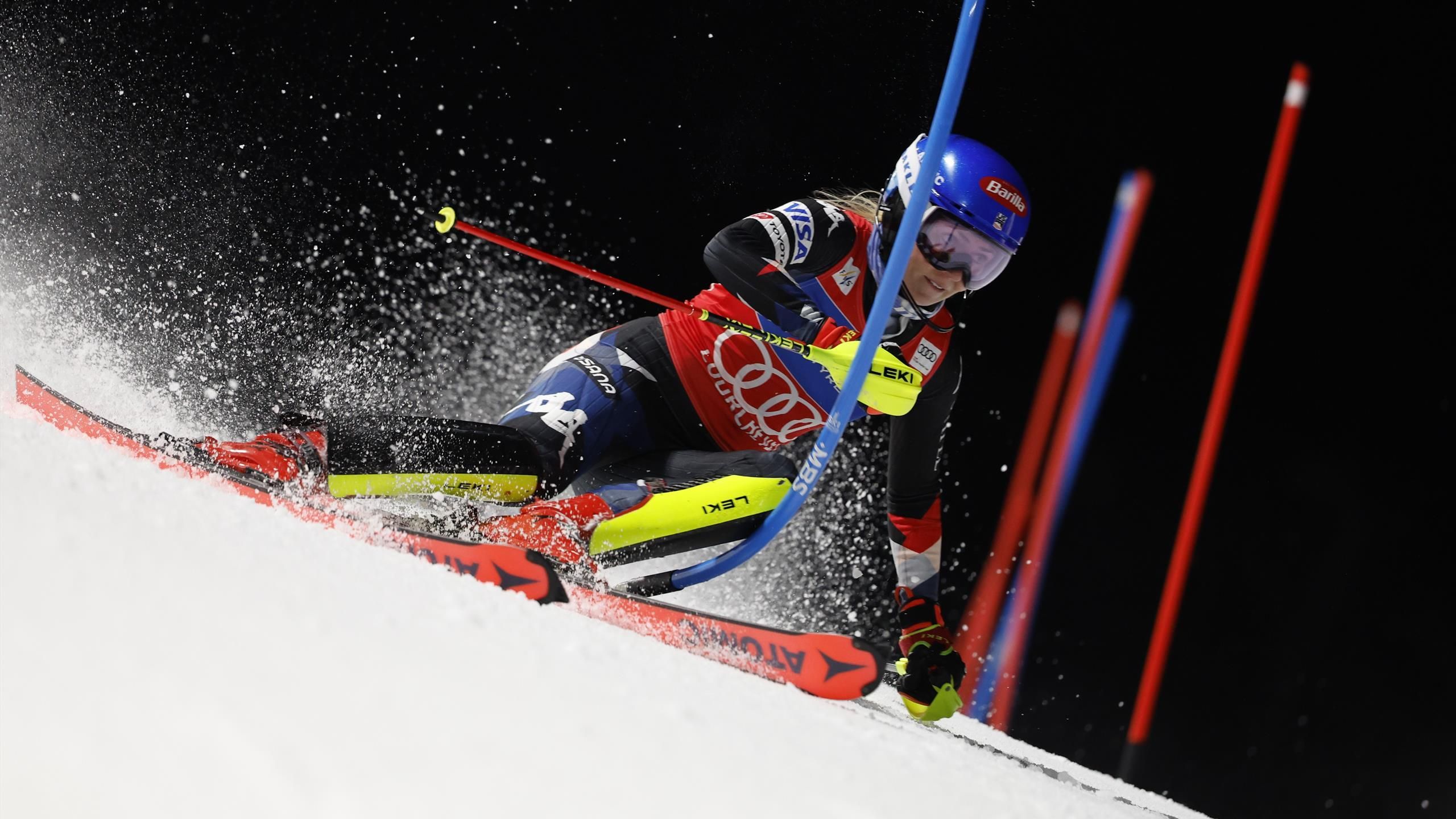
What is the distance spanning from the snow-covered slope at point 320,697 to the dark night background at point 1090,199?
2605mm

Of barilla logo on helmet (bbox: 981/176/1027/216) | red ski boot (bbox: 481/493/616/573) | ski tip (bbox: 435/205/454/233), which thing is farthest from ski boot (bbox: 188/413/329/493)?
barilla logo on helmet (bbox: 981/176/1027/216)

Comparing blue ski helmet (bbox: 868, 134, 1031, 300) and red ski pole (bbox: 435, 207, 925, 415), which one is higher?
blue ski helmet (bbox: 868, 134, 1031, 300)

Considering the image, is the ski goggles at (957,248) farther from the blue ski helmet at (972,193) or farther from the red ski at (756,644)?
the red ski at (756,644)

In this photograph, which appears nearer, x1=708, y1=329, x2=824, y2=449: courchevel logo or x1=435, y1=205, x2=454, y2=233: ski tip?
x1=435, y1=205, x2=454, y2=233: ski tip

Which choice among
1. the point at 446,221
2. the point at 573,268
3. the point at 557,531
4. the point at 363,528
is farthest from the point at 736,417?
the point at 363,528

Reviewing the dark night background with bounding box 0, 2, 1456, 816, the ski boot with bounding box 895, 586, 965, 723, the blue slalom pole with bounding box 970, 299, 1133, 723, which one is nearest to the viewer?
the ski boot with bounding box 895, 586, 965, 723

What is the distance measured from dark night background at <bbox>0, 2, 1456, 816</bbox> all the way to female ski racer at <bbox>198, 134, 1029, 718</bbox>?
1459 mm

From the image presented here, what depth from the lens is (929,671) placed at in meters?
2.37

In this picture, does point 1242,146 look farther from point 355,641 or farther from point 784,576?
point 355,641

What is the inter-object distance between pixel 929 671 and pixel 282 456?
151 centimetres

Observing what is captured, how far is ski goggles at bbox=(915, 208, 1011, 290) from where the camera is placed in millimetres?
2217

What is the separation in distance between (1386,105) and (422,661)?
13.0 ft

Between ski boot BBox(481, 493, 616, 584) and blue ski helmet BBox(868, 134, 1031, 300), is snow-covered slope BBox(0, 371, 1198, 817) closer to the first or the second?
ski boot BBox(481, 493, 616, 584)

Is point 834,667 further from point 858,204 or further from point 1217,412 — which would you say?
point 1217,412
